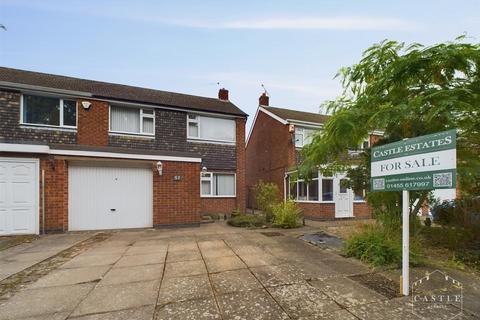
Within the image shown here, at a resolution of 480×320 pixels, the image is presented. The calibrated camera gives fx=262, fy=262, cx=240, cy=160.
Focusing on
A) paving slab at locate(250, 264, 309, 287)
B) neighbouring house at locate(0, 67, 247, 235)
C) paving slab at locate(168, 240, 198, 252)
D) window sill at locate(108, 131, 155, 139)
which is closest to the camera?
paving slab at locate(250, 264, 309, 287)

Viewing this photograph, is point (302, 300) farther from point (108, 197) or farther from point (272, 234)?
point (108, 197)

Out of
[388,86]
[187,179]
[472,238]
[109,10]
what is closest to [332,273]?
[388,86]

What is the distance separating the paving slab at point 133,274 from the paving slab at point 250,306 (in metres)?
1.59

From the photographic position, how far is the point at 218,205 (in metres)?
14.0

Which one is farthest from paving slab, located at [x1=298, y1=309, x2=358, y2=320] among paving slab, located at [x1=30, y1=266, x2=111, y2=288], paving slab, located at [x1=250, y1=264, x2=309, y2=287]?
paving slab, located at [x1=30, y1=266, x2=111, y2=288]

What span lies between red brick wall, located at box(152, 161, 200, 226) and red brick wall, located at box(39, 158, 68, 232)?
2.98m

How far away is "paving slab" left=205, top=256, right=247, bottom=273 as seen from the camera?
513 centimetres

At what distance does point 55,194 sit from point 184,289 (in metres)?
7.31

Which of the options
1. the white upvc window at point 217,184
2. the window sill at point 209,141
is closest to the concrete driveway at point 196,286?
the white upvc window at point 217,184

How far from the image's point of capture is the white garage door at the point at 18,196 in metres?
8.30

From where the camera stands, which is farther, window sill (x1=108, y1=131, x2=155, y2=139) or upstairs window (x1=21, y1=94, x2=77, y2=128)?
window sill (x1=108, y1=131, x2=155, y2=139)

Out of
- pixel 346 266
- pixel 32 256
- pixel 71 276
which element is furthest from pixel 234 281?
pixel 32 256
